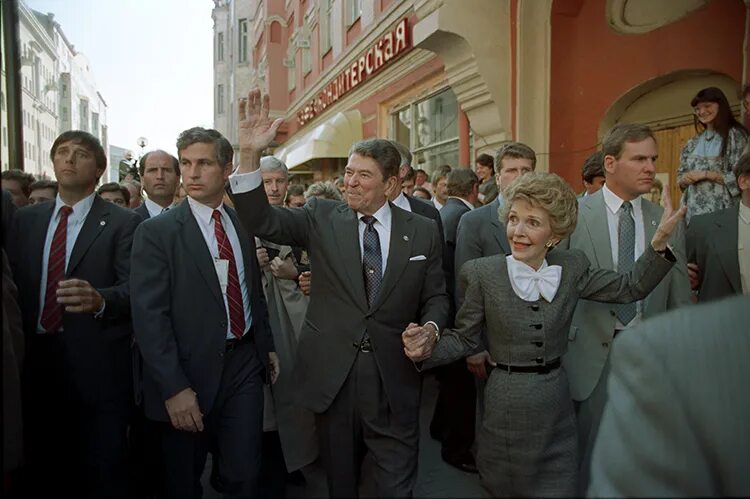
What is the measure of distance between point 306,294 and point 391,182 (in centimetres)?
96

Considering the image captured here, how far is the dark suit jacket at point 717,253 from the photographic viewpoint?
2.84 metres

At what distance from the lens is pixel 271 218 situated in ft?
7.60

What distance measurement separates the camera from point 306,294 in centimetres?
318

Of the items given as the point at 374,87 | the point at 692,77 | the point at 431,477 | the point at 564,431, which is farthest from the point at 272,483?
the point at 374,87

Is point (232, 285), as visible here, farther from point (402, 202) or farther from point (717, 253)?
point (717, 253)

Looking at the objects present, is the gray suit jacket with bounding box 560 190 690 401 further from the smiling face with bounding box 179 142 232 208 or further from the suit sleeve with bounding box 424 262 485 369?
the smiling face with bounding box 179 142 232 208

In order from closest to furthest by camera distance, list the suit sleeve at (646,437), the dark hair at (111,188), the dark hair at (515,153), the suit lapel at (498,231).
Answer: the suit sleeve at (646,437) < the suit lapel at (498,231) < the dark hair at (515,153) < the dark hair at (111,188)

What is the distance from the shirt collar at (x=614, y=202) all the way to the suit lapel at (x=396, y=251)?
39.8 inches

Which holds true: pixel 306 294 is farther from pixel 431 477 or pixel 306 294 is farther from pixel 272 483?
pixel 431 477

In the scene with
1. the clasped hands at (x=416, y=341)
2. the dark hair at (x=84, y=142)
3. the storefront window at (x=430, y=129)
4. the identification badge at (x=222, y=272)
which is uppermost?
the storefront window at (x=430, y=129)

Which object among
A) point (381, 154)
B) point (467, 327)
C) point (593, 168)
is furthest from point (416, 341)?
point (593, 168)

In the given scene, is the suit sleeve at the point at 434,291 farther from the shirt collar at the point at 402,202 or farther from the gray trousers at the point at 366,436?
the shirt collar at the point at 402,202

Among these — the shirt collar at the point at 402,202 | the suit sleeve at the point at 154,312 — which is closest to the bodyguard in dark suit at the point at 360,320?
the suit sleeve at the point at 154,312

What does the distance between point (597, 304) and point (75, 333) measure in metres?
2.44
